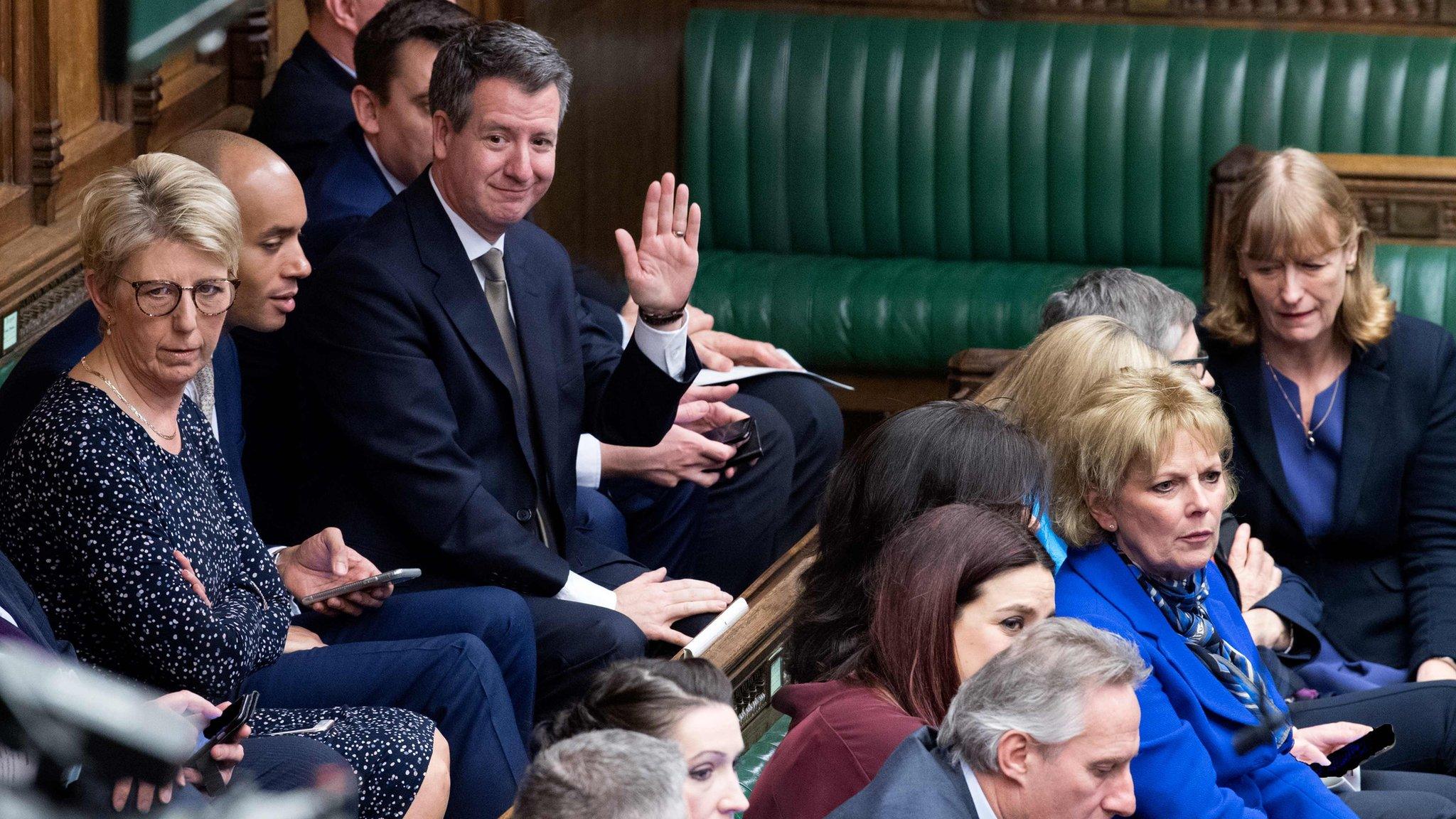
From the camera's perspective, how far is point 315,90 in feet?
10.6

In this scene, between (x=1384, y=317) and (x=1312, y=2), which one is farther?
(x=1312, y=2)

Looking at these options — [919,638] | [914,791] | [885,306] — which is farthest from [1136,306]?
[885,306]

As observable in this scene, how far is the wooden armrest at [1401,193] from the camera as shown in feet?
13.0

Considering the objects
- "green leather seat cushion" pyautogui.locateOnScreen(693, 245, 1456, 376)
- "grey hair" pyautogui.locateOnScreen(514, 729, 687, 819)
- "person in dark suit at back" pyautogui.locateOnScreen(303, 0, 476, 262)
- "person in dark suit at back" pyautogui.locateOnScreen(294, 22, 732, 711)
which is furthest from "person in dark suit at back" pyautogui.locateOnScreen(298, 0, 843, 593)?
"green leather seat cushion" pyautogui.locateOnScreen(693, 245, 1456, 376)

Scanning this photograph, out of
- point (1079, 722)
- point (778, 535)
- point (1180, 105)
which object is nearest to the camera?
point (1079, 722)

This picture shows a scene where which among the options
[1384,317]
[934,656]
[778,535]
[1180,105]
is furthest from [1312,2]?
[934,656]

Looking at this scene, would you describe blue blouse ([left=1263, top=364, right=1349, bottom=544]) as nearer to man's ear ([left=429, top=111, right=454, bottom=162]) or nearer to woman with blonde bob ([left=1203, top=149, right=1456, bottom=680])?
woman with blonde bob ([left=1203, top=149, right=1456, bottom=680])

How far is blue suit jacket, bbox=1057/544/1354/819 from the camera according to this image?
6.13ft

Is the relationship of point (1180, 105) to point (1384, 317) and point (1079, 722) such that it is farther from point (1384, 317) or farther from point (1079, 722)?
point (1079, 722)

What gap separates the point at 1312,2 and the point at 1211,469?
12.4 feet

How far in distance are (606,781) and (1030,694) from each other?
53cm

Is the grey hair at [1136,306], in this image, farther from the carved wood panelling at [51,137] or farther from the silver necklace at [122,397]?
the carved wood panelling at [51,137]

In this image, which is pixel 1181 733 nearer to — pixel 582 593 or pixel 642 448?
pixel 582 593

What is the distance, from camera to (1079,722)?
1.53 m
